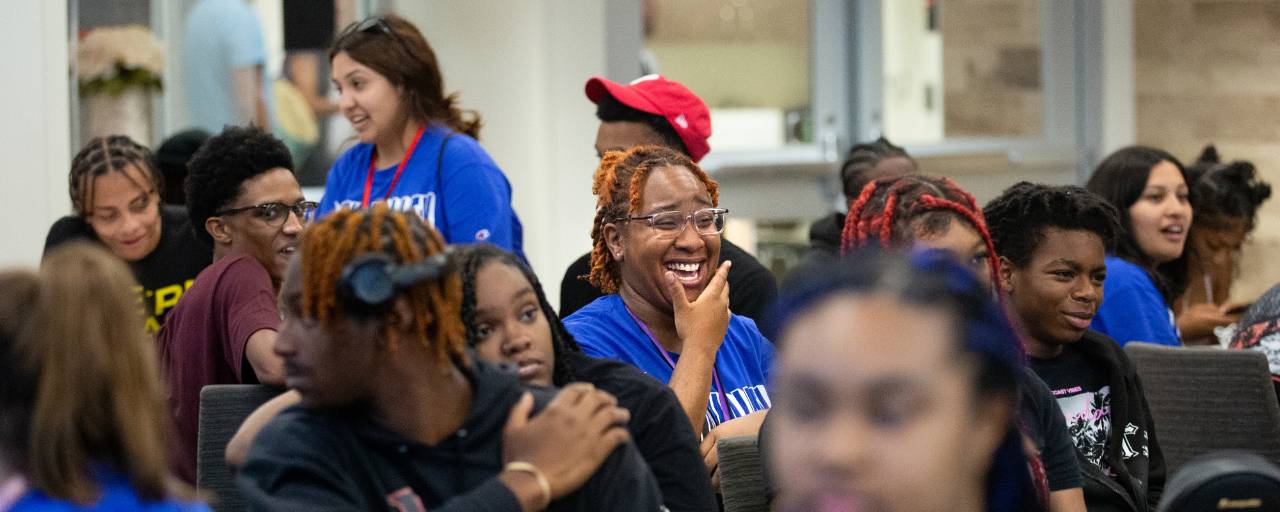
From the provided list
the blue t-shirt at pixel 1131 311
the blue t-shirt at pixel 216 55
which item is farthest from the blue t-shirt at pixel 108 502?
the blue t-shirt at pixel 216 55

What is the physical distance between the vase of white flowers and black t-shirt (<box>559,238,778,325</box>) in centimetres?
227

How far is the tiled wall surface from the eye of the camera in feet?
24.8

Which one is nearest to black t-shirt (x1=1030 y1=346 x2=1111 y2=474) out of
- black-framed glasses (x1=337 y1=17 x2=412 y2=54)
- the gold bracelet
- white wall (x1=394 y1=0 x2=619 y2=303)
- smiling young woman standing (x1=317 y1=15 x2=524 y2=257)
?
the gold bracelet

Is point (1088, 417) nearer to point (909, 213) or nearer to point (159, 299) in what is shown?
point (909, 213)

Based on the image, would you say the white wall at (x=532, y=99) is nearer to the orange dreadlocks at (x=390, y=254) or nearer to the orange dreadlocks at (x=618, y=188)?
the orange dreadlocks at (x=618, y=188)

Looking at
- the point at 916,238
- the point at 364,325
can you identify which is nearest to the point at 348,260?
the point at 364,325

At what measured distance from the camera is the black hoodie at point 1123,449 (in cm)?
275

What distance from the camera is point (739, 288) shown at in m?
3.40

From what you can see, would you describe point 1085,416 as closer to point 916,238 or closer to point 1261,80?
point 916,238

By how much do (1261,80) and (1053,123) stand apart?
1068 millimetres

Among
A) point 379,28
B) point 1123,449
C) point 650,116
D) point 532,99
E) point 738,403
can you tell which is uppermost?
point 379,28

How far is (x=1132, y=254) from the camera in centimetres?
465

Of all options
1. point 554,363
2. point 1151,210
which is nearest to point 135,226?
point 554,363

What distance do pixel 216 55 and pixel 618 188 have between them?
3.00m
